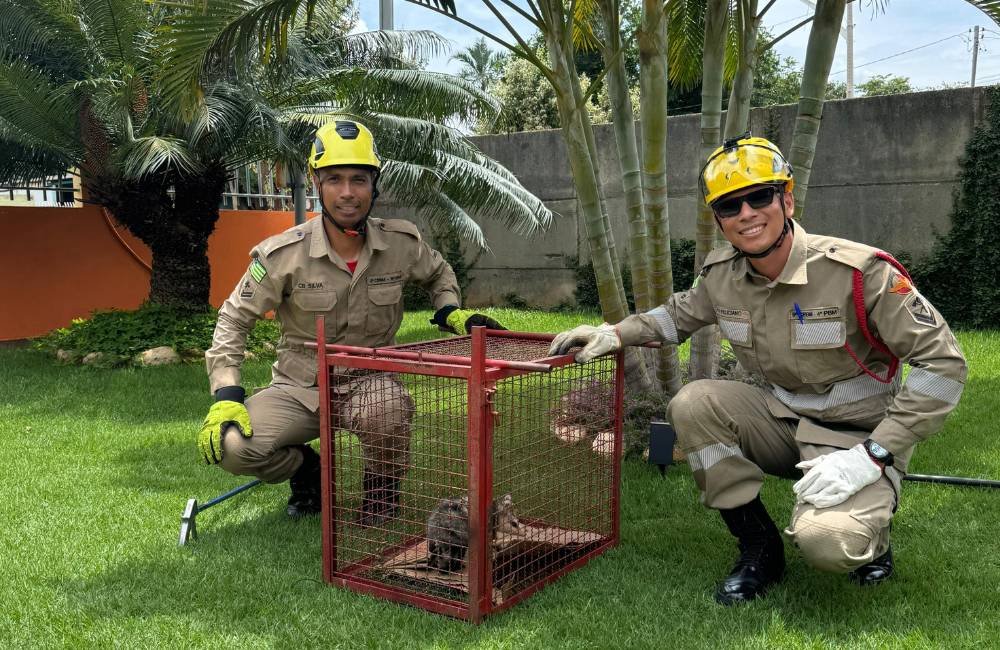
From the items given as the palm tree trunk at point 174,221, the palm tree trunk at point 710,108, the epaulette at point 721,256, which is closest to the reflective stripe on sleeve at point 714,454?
the epaulette at point 721,256

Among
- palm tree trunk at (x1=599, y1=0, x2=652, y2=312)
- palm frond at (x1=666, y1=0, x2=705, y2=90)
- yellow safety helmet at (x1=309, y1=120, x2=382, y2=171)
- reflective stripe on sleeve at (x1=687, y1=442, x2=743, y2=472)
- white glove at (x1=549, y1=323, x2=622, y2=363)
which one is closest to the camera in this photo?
reflective stripe on sleeve at (x1=687, y1=442, x2=743, y2=472)

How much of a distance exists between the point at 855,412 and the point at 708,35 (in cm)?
315

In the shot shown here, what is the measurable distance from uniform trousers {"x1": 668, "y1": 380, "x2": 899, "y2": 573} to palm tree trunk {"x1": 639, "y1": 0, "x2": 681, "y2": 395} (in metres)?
2.07

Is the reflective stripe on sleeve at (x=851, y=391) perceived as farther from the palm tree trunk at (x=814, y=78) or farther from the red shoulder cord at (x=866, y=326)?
the palm tree trunk at (x=814, y=78)

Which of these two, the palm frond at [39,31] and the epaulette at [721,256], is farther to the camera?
the palm frond at [39,31]

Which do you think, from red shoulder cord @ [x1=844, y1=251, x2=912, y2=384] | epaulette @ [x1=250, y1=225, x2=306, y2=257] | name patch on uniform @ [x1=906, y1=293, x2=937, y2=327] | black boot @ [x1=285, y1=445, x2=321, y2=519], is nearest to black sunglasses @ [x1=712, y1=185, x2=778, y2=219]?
red shoulder cord @ [x1=844, y1=251, x2=912, y2=384]

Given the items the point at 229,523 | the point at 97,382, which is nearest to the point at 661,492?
the point at 229,523

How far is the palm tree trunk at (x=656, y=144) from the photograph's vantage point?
16.3 ft

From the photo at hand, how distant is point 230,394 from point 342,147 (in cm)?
119

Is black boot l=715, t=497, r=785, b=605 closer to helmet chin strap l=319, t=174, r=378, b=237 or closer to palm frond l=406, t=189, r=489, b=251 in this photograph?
helmet chin strap l=319, t=174, r=378, b=237

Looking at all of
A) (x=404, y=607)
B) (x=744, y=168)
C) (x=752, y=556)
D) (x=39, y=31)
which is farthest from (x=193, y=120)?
(x=752, y=556)

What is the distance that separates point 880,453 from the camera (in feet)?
9.45

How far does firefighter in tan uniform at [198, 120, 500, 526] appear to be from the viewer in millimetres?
3664

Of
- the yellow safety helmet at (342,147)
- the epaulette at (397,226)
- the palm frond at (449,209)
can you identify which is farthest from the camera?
the palm frond at (449,209)
